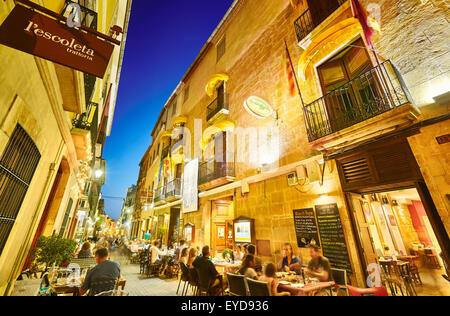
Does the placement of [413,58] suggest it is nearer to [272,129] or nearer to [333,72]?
[333,72]

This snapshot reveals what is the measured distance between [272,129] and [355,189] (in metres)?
3.67

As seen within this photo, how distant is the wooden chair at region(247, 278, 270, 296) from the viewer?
314 cm

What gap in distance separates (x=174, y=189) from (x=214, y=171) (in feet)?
17.5

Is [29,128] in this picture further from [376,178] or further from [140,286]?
[376,178]

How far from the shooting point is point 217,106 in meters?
11.5

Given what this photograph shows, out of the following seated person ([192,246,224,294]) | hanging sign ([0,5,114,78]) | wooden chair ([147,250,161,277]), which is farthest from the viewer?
wooden chair ([147,250,161,277])

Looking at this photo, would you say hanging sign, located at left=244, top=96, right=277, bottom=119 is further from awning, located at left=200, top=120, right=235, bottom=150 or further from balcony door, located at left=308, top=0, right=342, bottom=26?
balcony door, located at left=308, top=0, right=342, bottom=26

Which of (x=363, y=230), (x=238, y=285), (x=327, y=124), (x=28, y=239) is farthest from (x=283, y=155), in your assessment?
(x=28, y=239)

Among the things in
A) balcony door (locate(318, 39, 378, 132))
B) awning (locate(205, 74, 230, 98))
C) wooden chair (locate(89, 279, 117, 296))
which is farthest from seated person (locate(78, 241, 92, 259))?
awning (locate(205, 74, 230, 98))

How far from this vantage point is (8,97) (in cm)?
241

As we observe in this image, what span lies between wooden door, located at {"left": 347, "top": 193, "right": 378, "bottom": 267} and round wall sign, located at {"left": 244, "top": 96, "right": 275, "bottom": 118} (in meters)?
3.89

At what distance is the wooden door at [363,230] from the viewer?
4469 mm

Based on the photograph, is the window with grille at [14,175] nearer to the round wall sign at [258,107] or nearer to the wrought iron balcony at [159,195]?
the round wall sign at [258,107]
